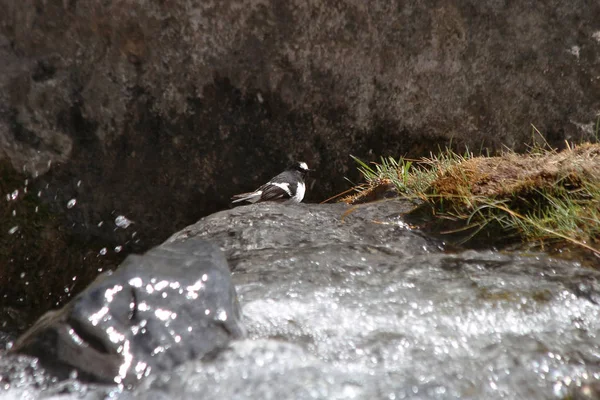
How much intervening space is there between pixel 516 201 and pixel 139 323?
89.4 inches

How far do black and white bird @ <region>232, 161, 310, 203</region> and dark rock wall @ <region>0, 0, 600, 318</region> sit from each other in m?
0.14

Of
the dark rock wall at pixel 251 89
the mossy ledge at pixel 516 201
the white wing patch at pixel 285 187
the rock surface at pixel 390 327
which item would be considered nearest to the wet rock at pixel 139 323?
the rock surface at pixel 390 327

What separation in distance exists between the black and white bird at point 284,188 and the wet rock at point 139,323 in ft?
8.40

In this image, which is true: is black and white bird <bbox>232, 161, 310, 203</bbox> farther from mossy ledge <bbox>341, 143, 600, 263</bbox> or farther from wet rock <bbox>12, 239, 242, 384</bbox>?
wet rock <bbox>12, 239, 242, 384</bbox>

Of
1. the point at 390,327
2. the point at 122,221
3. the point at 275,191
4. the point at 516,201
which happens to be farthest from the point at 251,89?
the point at 390,327

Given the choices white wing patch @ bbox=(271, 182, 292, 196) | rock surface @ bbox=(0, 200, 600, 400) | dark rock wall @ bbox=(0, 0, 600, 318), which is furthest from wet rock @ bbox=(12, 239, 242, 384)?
dark rock wall @ bbox=(0, 0, 600, 318)

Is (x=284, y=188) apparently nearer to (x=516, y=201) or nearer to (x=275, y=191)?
(x=275, y=191)

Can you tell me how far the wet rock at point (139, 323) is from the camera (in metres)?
2.19

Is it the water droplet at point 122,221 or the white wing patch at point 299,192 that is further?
the water droplet at point 122,221

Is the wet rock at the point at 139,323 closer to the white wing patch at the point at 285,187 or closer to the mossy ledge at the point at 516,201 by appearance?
the mossy ledge at the point at 516,201

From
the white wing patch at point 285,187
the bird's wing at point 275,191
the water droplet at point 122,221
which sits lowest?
the water droplet at point 122,221

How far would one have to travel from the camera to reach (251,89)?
5.35m

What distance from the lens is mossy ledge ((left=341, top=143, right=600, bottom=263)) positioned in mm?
3438

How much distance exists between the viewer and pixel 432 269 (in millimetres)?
3125
